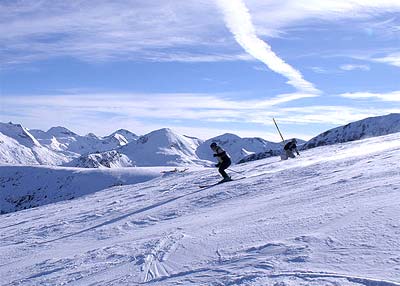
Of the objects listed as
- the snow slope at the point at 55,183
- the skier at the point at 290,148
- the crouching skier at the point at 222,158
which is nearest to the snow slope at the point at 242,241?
the crouching skier at the point at 222,158

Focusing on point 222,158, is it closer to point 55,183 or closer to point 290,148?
point 290,148

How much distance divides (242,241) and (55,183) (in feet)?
545

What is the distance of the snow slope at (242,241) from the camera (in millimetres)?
6281

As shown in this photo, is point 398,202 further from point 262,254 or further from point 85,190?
point 85,190

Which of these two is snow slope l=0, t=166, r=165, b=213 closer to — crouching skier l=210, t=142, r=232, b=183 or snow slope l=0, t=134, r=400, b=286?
crouching skier l=210, t=142, r=232, b=183

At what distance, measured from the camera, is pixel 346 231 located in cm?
729

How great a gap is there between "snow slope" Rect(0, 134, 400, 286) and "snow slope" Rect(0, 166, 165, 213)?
102m

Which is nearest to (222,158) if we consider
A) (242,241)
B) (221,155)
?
(221,155)

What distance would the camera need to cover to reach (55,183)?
6526 inches

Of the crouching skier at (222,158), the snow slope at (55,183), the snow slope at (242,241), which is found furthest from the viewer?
the snow slope at (55,183)

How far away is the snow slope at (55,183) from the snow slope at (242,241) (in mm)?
101990

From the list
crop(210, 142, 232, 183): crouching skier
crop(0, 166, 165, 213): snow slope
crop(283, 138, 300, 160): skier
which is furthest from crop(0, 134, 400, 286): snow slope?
crop(0, 166, 165, 213): snow slope

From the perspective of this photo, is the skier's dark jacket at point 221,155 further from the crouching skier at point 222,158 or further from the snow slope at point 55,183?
the snow slope at point 55,183

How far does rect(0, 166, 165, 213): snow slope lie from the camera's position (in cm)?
12794
